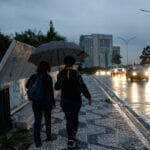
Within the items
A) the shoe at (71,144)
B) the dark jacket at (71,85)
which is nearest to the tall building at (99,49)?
the dark jacket at (71,85)

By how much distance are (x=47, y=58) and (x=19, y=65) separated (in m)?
4.05

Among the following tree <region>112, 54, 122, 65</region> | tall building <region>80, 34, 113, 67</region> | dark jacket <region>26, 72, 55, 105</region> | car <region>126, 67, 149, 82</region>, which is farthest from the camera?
tree <region>112, 54, 122, 65</region>

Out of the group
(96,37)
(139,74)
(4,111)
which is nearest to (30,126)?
(4,111)

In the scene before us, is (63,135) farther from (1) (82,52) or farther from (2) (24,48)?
(2) (24,48)

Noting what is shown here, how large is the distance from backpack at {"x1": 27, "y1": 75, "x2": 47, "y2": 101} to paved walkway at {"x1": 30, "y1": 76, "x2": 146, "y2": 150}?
0.96 m

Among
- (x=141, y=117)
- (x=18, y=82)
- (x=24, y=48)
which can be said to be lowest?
(x=141, y=117)

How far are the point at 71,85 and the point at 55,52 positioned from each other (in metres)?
1.73

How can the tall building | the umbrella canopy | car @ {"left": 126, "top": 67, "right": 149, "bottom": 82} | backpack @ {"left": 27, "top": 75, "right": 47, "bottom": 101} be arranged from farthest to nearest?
the tall building, car @ {"left": 126, "top": 67, "right": 149, "bottom": 82}, the umbrella canopy, backpack @ {"left": 27, "top": 75, "right": 47, "bottom": 101}

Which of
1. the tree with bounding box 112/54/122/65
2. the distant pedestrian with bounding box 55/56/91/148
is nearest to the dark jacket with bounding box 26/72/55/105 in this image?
the distant pedestrian with bounding box 55/56/91/148

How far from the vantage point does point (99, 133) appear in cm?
1243

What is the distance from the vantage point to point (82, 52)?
40.8 feet

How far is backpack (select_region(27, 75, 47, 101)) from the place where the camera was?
11148mm

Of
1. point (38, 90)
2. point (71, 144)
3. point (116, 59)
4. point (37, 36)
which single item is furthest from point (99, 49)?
point (71, 144)

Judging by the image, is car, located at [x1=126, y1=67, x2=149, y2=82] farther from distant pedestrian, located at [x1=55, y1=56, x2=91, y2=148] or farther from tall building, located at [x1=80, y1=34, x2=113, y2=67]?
tall building, located at [x1=80, y1=34, x2=113, y2=67]
